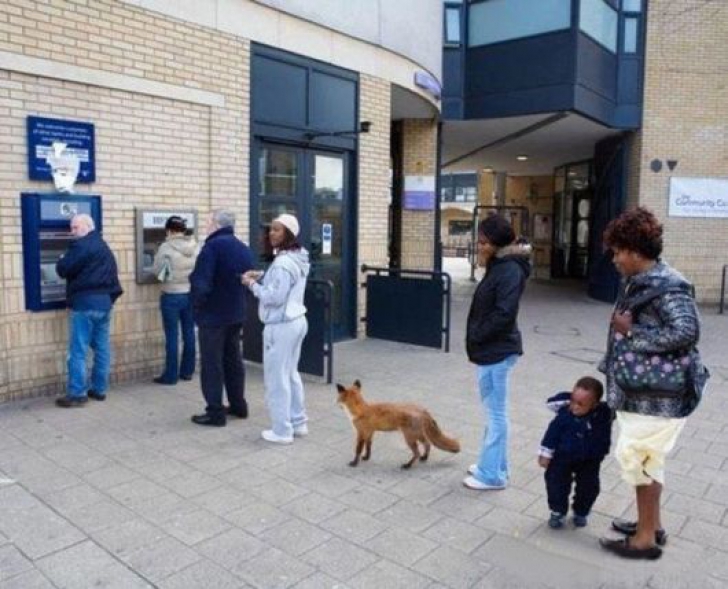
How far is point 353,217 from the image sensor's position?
9.32m

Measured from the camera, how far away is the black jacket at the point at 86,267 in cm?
579

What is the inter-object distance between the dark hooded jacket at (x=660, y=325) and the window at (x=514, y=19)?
983 cm

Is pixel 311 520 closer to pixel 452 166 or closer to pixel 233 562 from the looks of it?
pixel 233 562

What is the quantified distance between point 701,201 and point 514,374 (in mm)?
8682

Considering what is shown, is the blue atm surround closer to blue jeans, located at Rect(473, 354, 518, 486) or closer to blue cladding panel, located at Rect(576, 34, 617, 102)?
blue jeans, located at Rect(473, 354, 518, 486)

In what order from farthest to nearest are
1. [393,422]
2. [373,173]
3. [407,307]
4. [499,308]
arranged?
[373,173]
[407,307]
[393,422]
[499,308]

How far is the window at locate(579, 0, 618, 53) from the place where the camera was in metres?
12.1

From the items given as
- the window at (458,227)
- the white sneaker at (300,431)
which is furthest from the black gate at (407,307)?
the window at (458,227)

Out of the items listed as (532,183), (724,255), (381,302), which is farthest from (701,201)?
(532,183)

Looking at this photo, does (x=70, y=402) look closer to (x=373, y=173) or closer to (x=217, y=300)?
(x=217, y=300)

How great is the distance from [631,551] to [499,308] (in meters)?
1.41

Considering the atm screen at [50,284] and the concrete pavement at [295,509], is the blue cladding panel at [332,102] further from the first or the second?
the concrete pavement at [295,509]

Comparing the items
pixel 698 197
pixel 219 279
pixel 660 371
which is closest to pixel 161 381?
pixel 219 279

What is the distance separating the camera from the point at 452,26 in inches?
521
